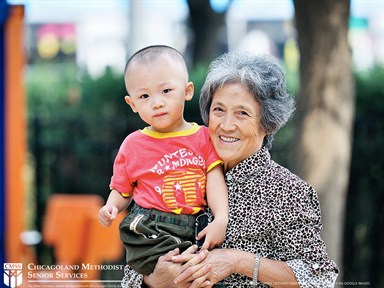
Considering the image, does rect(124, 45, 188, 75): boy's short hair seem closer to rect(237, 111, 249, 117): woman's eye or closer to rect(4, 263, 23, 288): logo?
rect(237, 111, 249, 117): woman's eye

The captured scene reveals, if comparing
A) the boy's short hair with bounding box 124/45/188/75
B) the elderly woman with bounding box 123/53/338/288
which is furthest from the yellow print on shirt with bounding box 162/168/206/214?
the boy's short hair with bounding box 124/45/188/75

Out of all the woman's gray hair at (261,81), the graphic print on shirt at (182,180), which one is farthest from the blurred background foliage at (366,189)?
the graphic print on shirt at (182,180)

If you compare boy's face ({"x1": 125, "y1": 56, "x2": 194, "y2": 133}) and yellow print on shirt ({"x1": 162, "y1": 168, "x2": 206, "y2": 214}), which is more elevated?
boy's face ({"x1": 125, "y1": 56, "x2": 194, "y2": 133})

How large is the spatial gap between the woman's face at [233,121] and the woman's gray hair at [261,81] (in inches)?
0.9

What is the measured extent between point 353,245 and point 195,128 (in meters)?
4.09

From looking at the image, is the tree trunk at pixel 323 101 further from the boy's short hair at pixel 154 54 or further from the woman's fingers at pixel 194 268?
the woman's fingers at pixel 194 268

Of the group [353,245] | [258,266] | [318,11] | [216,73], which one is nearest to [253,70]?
[216,73]

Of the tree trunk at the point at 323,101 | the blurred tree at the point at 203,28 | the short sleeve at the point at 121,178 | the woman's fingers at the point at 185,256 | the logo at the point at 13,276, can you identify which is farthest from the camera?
the blurred tree at the point at 203,28

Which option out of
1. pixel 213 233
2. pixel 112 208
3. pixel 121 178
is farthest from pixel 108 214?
pixel 213 233

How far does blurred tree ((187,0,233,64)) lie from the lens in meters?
9.15

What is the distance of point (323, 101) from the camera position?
543 centimetres

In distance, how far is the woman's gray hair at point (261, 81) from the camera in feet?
9.34

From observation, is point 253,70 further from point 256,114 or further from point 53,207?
point 53,207

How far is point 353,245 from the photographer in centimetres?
668
